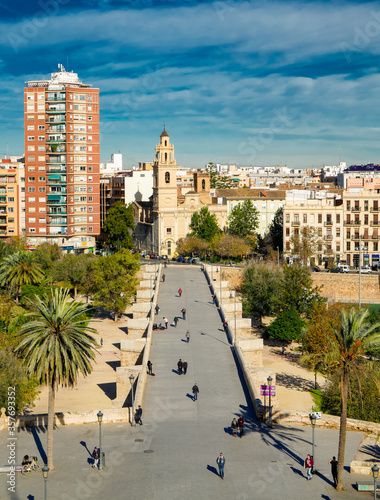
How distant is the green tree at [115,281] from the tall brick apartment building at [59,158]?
21917mm

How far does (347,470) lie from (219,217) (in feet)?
261

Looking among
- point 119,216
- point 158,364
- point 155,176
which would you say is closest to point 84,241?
point 119,216

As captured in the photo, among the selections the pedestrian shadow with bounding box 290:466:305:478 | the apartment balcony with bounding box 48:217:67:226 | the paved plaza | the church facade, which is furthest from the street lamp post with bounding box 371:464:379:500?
the church facade

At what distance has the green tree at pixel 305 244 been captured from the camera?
78.7 metres

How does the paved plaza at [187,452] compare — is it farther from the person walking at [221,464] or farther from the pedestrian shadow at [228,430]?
the person walking at [221,464]

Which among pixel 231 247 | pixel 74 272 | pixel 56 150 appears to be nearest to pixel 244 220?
pixel 231 247

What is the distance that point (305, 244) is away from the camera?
258ft

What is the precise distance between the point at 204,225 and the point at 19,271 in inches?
1548

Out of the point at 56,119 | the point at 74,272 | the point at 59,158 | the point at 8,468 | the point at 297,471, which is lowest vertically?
the point at 297,471

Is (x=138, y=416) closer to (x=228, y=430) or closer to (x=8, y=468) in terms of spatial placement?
(x=228, y=430)

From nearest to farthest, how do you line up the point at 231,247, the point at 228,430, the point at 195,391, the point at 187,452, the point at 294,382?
the point at 187,452
the point at 228,430
the point at 195,391
the point at 294,382
the point at 231,247

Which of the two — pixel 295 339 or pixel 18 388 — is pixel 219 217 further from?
pixel 18 388

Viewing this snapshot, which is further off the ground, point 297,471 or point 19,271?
point 19,271

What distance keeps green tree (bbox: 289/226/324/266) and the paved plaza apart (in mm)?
47529
